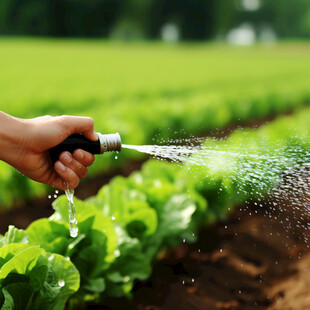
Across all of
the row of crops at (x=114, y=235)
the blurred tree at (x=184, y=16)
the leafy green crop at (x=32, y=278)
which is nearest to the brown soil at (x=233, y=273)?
the row of crops at (x=114, y=235)

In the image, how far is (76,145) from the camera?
200cm

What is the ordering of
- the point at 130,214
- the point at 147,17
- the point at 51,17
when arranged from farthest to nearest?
1. the point at 147,17
2. the point at 51,17
3. the point at 130,214

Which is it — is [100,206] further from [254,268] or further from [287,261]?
[287,261]

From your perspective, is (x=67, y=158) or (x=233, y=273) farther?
(x=233, y=273)

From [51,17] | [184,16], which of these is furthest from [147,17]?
[51,17]

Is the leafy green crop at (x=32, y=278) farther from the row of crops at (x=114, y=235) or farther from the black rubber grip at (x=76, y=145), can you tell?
the black rubber grip at (x=76, y=145)

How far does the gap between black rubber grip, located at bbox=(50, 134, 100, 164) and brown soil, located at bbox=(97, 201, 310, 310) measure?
1.25m

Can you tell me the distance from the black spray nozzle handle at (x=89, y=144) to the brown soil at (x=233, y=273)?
4.12ft

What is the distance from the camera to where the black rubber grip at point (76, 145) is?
1.98 meters

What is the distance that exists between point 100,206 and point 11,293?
1.24 m

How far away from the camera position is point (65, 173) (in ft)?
6.55

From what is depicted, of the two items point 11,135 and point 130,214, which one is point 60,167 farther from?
point 130,214

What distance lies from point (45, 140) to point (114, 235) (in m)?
0.74

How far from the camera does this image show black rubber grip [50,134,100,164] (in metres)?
1.98
